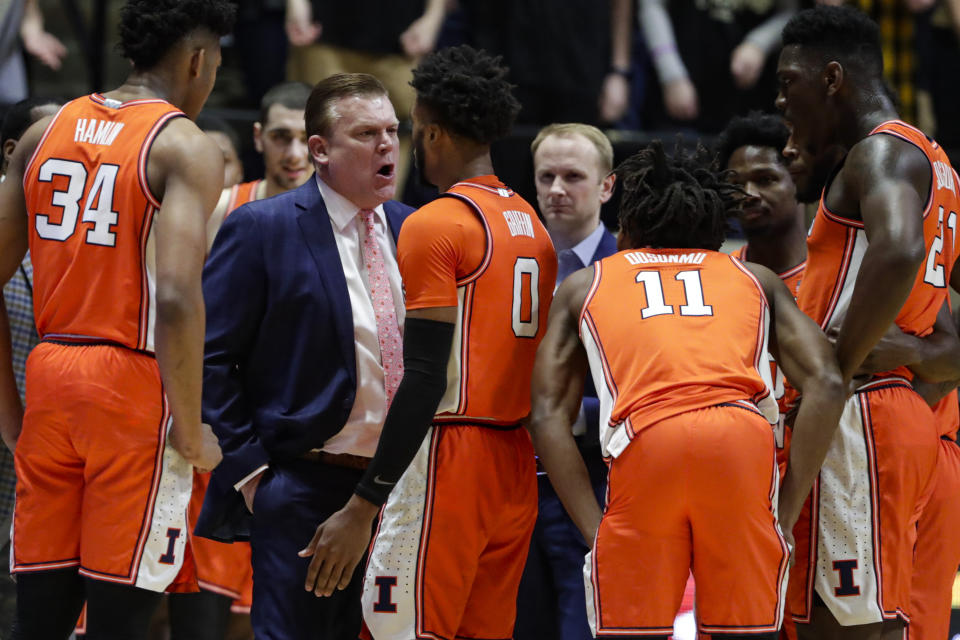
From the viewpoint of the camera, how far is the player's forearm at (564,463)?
331 cm

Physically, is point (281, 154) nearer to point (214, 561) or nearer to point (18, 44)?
point (214, 561)

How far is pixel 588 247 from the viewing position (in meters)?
4.63

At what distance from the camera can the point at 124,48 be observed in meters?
3.64

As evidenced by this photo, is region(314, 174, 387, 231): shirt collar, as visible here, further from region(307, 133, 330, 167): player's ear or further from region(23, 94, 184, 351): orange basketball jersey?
region(23, 94, 184, 351): orange basketball jersey

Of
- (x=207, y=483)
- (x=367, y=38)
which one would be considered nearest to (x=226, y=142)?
(x=367, y=38)

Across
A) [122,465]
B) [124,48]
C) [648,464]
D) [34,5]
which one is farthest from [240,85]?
[648,464]

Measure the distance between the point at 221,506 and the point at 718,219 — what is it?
1648 mm

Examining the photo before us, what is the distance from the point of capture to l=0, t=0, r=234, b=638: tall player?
11.2 ft

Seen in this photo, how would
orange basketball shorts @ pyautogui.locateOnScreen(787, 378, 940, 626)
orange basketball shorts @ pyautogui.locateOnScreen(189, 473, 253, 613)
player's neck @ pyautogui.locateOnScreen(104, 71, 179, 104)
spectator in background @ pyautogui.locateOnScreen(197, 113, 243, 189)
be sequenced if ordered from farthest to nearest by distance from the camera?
spectator in background @ pyautogui.locateOnScreen(197, 113, 243, 189), orange basketball shorts @ pyautogui.locateOnScreen(189, 473, 253, 613), player's neck @ pyautogui.locateOnScreen(104, 71, 179, 104), orange basketball shorts @ pyautogui.locateOnScreen(787, 378, 940, 626)

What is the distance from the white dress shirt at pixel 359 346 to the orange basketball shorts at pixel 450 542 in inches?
7.1

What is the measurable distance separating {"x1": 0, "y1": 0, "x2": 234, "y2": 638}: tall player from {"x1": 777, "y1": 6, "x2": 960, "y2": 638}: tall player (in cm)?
174

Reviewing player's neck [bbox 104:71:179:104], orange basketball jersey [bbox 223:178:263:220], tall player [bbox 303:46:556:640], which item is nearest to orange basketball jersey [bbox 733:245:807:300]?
tall player [bbox 303:46:556:640]

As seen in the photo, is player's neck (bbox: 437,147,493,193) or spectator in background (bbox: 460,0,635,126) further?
spectator in background (bbox: 460,0,635,126)

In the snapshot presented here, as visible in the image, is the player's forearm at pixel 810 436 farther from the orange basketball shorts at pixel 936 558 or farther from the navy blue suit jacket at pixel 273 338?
the navy blue suit jacket at pixel 273 338
